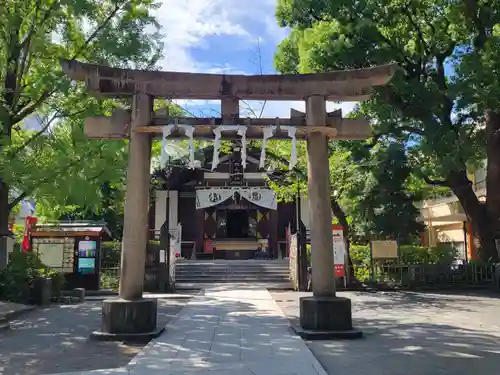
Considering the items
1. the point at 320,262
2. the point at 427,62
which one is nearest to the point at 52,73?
the point at 320,262

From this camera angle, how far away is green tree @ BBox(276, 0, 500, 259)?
14297 mm

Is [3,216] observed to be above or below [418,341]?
above

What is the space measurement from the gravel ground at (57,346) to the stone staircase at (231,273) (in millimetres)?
8930

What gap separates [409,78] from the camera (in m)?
16.2

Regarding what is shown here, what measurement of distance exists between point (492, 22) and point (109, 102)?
12.6 metres

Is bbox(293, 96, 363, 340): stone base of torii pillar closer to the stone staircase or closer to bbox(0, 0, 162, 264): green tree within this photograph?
bbox(0, 0, 162, 264): green tree

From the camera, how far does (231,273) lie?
2175 cm

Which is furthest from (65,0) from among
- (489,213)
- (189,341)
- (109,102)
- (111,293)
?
(489,213)

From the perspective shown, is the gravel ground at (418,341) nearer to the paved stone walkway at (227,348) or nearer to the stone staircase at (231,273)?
the paved stone walkway at (227,348)

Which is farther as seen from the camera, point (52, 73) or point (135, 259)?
point (52, 73)

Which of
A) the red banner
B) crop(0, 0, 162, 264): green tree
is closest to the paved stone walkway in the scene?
crop(0, 0, 162, 264): green tree

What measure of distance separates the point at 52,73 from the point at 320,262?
7.84 meters

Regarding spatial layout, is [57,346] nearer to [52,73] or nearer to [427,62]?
[52,73]

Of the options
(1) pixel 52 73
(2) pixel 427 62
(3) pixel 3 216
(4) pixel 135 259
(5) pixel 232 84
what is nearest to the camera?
(4) pixel 135 259
